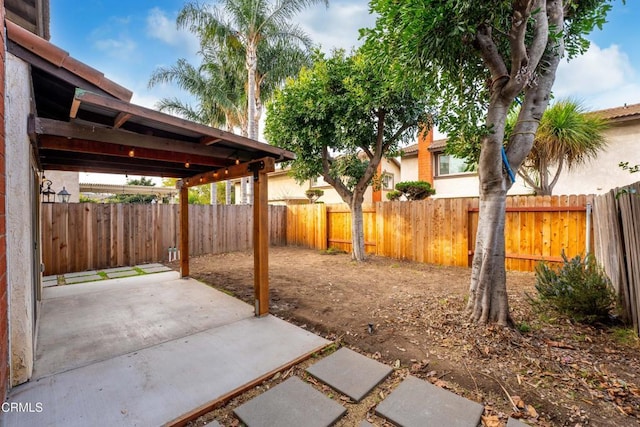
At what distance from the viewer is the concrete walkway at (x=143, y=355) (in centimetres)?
207

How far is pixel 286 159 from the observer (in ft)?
13.0

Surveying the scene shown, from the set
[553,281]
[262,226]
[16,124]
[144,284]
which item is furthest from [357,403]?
[144,284]

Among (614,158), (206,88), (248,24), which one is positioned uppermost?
(248,24)

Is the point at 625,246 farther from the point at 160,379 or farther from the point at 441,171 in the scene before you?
the point at 441,171

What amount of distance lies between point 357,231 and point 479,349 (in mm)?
5423

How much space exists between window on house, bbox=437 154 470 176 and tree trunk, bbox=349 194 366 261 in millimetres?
5601

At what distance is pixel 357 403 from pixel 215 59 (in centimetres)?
1525

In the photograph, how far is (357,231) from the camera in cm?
815

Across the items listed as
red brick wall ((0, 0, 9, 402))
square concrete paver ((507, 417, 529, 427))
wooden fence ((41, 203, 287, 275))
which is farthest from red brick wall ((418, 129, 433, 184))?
red brick wall ((0, 0, 9, 402))

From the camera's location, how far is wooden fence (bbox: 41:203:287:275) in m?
6.47

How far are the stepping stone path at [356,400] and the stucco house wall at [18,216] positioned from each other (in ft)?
6.38

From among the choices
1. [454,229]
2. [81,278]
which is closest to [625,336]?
[454,229]

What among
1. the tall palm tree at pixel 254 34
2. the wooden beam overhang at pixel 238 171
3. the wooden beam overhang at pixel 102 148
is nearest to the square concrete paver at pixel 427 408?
the wooden beam overhang at pixel 238 171

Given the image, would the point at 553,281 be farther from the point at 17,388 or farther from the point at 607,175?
the point at 607,175
